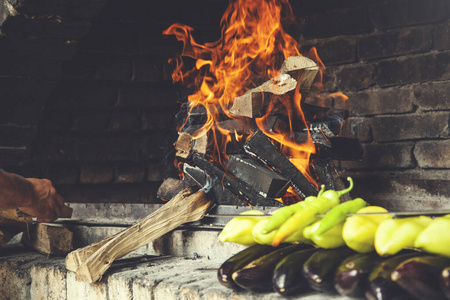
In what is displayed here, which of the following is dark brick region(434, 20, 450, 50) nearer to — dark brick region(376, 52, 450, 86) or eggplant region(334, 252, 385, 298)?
dark brick region(376, 52, 450, 86)

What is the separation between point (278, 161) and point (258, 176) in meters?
0.12

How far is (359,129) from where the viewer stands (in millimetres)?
2797

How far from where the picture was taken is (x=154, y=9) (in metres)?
3.10

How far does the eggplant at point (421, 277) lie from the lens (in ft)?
3.43

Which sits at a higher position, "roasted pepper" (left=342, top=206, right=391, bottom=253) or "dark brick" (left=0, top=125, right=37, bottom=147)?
"dark brick" (left=0, top=125, right=37, bottom=147)

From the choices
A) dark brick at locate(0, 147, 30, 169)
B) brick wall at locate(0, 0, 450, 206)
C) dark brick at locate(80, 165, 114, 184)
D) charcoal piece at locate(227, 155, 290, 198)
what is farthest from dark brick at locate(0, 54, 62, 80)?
charcoal piece at locate(227, 155, 290, 198)

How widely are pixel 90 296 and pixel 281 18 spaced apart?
78.2 inches

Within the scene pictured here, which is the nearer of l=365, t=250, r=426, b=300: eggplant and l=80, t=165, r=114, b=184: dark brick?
l=365, t=250, r=426, b=300: eggplant

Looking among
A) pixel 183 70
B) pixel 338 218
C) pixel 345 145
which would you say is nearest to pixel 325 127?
pixel 345 145

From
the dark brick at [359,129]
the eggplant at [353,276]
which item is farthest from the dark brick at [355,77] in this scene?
the eggplant at [353,276]

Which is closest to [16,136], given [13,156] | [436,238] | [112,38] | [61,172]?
[13,156]

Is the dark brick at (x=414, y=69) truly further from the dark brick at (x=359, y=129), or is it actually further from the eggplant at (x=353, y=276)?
the eggplant at (x=353, y=276)

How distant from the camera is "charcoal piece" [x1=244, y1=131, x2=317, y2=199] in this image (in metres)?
2.08

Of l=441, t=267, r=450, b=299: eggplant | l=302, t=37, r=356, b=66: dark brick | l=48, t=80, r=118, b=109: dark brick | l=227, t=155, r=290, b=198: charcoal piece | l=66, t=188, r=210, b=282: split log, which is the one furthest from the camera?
l=48, t=80, r=118, b=109: dark brick
